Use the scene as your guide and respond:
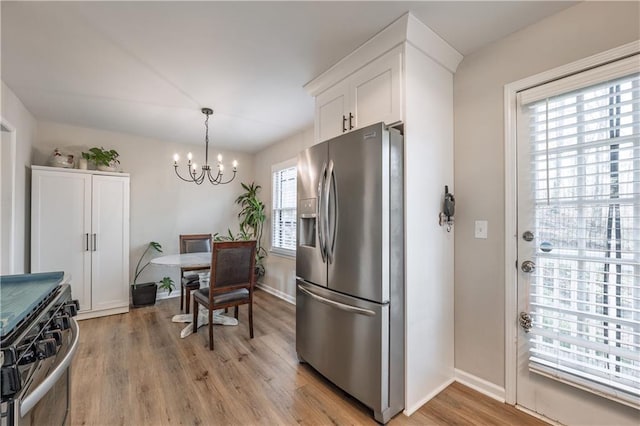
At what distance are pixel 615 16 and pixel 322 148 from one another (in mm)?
1794

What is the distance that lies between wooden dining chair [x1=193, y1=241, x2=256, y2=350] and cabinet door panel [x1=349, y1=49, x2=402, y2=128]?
173 centimetres

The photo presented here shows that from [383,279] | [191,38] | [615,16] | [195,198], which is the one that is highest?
[191,38]

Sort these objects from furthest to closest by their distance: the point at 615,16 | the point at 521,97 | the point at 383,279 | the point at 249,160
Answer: the point at 249,160, the point at 521,97, the point at 383,279, the point at 615,16

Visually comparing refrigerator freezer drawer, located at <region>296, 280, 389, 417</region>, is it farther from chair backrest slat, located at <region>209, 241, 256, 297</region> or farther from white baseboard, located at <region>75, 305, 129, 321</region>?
white baseboard, located at <region>75, 305, 129, 321</region>

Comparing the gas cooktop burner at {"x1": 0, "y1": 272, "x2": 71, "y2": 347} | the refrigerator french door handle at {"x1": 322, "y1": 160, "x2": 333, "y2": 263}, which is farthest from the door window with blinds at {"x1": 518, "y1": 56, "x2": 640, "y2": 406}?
the gas cooktop burner at {"x1": 0, "y1": 272, "x2": 71, "y2": 347}

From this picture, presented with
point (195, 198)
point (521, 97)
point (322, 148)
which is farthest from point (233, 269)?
point (521, 97)

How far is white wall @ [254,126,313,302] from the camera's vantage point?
4047mm

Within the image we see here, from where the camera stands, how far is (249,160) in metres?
5.22

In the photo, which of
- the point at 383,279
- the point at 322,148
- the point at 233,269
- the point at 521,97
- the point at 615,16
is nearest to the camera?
the point at 615,16

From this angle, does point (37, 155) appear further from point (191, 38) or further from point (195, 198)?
point (191, 38)

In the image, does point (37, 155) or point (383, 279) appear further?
point (37, 155)

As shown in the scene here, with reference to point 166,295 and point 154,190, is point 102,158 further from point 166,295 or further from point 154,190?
point 166,295

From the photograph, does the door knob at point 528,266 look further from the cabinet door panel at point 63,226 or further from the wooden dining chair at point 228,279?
the cabinet door panel at point 63,226

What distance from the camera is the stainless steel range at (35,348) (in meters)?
0.69
